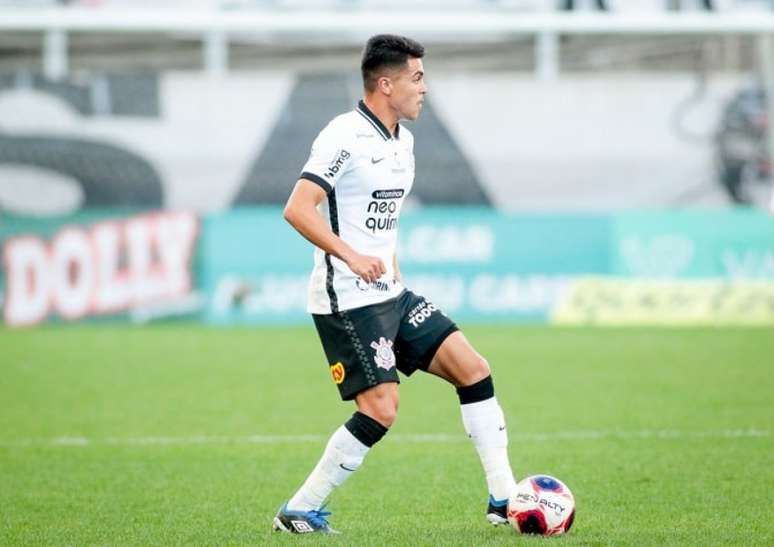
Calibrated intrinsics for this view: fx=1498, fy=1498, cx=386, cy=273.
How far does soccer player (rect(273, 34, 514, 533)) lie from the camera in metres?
6.71

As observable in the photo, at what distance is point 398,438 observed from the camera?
10281mm

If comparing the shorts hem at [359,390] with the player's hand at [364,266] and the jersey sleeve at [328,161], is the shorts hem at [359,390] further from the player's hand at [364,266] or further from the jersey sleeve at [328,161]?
the jersey sleeve at [328,161]

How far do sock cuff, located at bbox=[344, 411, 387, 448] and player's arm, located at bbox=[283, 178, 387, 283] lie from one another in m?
0.66

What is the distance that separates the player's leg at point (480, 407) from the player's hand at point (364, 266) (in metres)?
0.65

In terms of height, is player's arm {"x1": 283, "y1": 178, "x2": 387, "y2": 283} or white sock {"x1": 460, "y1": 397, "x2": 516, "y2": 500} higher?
player's arm {"x1": 283, "y1": 178, "x2": 387, "y2": 283}

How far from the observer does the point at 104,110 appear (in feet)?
71.6

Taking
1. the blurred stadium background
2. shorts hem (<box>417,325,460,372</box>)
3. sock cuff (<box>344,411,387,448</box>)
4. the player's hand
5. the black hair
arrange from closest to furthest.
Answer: the player's hand
sock cuff (<box>344,411,387,448</box>)
the black hair
shorts hem (<box>417,325,460,372</box>)
the blurred stadium background

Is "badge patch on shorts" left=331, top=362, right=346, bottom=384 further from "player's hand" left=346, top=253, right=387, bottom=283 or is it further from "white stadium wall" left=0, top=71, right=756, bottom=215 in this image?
"white stadium wall" left=0, top=71, right=756, bottom=215

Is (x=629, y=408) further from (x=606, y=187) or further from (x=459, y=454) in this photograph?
A: (x=606, y=187)

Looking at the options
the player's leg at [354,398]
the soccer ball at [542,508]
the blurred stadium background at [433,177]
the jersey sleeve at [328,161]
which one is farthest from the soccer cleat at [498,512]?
the blurred stadium background at [433,177]

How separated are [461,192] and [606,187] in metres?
2.23

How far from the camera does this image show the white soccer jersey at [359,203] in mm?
6719

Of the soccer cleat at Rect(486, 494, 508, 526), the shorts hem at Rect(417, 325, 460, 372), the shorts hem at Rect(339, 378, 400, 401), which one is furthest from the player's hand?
the soccer cleat at Rect(486, 494, 508, 526)

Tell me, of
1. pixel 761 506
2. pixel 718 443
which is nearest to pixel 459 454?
pixel 718 443
